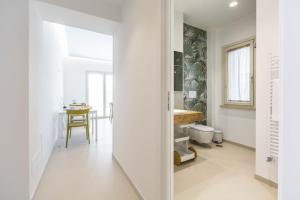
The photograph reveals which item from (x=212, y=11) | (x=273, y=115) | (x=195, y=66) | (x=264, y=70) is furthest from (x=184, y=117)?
(x=212, y=11)

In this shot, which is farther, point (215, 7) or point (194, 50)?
point (194, 50)

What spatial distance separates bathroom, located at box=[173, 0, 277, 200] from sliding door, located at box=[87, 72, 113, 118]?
4.72 metres

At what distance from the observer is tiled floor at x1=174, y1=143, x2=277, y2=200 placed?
1637mm

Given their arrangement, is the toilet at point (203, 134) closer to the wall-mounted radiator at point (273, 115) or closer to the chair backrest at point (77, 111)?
the wall-mounted radiator at point (273, 115)

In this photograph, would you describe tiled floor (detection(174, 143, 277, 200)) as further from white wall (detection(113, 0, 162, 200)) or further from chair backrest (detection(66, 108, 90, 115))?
→ chair backrest (detection(66, 108, 90, 115))

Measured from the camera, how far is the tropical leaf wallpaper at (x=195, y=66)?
3.34 m

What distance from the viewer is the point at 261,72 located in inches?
75.7

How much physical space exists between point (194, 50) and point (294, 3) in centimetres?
325

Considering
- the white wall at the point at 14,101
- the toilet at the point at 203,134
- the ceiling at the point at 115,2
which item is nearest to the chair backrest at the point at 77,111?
the white wall at the point at 14,101

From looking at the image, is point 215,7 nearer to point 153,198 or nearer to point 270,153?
point 270,153

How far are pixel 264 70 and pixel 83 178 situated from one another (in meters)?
2.80

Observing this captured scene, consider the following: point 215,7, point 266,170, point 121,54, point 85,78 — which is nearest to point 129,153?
point 121,54

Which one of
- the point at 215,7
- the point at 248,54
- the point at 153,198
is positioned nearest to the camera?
the point at 153,198

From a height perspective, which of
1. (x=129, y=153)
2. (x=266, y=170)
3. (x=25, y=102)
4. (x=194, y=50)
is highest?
(x=194, y=50)
